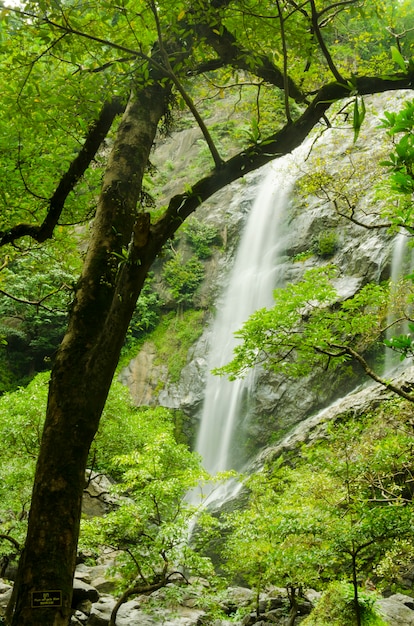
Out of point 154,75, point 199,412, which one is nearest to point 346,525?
point 154,75

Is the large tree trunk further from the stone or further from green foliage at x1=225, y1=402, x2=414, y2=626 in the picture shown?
the stone

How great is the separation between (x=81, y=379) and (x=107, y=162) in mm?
1563

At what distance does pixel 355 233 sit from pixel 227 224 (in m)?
7.99

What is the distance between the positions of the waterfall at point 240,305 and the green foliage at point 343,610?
26.3 ft

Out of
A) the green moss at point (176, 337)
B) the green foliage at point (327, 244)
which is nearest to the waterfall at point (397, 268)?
the green foliage at point (327, 244)

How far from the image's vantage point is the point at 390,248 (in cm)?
1597

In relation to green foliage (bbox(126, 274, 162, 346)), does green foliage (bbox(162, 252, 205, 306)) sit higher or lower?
higher

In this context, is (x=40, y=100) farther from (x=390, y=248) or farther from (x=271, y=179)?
(x=271, y=179)

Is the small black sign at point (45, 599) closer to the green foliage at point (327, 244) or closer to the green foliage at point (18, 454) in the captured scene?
the green foliage at point (18, 454)

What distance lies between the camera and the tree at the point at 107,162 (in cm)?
218

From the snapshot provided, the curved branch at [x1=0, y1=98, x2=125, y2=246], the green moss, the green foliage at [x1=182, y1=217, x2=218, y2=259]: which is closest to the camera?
the curved branch at [x1=0, y1=98, x2=125, y2=246]

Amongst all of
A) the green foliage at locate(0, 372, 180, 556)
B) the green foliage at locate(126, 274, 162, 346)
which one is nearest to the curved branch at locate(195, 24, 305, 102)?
the green foliage at locate(0, 372, 180, 556)

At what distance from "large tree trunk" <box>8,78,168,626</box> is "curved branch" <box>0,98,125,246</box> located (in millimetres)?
567

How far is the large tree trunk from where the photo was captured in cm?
202
